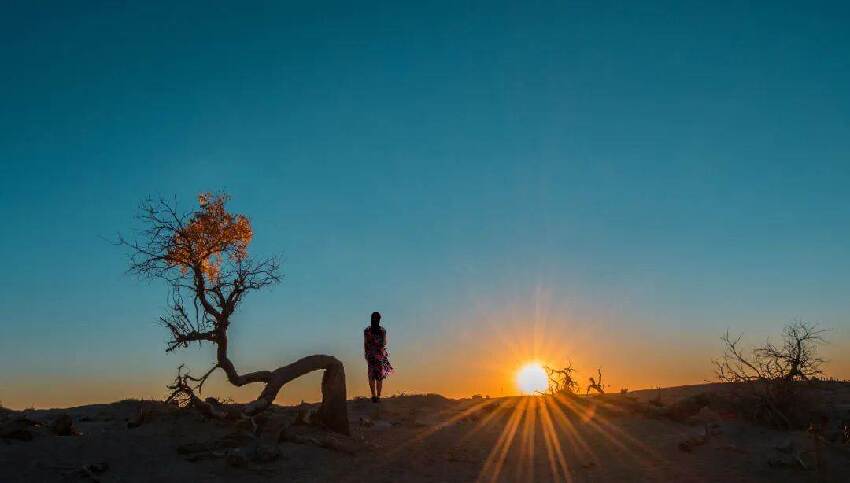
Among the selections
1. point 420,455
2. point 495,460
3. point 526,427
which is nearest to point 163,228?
point 420,455

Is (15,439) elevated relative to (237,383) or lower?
lower

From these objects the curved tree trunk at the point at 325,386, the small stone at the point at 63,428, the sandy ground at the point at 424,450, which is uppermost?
the curved tree trunk at the point at 325,386

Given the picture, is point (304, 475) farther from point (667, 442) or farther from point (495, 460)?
point (667, 442)

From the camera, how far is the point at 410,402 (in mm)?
22016

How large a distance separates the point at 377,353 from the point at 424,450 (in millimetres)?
5935

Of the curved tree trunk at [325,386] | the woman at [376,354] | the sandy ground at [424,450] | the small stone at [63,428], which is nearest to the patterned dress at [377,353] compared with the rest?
the woman at [376,354]

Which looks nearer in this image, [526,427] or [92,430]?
[92,430]

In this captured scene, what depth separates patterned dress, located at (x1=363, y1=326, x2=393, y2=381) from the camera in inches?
805

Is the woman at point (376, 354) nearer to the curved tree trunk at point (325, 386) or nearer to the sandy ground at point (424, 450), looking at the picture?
the sandy ground at point (424, 450)

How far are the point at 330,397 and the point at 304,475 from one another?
11.0 feet

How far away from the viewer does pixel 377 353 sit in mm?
20453

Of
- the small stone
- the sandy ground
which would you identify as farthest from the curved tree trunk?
the small stone

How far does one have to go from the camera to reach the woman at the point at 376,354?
2047 centimetres

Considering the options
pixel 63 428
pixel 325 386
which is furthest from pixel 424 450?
pixel 63 428
